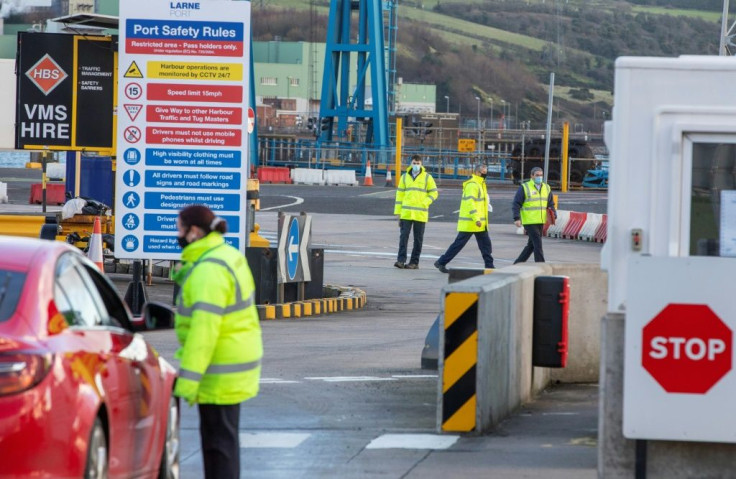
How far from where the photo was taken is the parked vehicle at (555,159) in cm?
6644

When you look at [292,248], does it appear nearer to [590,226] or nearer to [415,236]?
[415,236]

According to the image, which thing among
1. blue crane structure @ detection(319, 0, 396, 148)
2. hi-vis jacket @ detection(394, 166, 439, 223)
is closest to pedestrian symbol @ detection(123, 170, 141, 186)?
hi-vis jacket @ detection(394, 166, 439, 223)

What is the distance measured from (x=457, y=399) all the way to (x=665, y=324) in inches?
127

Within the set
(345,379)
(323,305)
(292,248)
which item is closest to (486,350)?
(345,379)

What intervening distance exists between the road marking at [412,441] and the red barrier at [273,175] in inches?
2224

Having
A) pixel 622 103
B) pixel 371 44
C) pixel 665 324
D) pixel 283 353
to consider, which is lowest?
pixel 283 353

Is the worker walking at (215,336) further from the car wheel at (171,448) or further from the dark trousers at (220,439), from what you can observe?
the car wheel at (171,448)

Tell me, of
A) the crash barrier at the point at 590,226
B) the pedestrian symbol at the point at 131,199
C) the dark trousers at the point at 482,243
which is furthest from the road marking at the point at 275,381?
the crash barrier at the point at 590,226

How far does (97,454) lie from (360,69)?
71.2 m

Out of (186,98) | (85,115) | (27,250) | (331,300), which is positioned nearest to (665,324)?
(27,250)

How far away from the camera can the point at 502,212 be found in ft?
150

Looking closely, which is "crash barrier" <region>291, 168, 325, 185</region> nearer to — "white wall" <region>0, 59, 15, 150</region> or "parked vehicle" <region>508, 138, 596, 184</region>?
"parked vehicle" <region>508, 138, 596, 184</region>

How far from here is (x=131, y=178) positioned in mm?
17156

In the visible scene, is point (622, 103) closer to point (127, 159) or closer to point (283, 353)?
point (283, 353)
